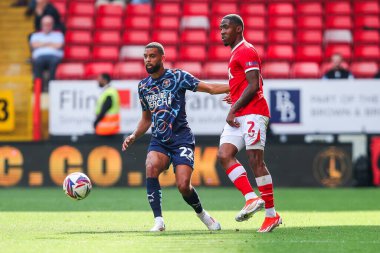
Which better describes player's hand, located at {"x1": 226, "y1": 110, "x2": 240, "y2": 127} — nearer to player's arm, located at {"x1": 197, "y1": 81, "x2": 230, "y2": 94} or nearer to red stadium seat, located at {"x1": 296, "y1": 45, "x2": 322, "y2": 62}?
player's arm, located at {"x1": 197, "y1": 81, "x2": 230, "y2": 94}

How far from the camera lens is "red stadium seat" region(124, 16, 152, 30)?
76.1 ft

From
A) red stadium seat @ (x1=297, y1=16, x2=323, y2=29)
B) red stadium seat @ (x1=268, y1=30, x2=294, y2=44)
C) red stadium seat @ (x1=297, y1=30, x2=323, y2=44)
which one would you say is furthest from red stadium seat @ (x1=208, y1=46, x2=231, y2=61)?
red stadium seat @ (x1=297, y1=16, x2=323, y2=29)

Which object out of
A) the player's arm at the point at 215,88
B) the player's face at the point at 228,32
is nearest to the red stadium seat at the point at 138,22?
the player's arm at the point at 215,88

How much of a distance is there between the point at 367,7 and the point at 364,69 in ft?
8.52

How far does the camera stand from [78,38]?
2273cm

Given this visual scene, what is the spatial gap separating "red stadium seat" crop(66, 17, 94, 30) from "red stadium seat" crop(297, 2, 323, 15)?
15.4 feet

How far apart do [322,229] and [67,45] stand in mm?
13408

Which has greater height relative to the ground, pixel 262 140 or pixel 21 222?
pixel 262 140

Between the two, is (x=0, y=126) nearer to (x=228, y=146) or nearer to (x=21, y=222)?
(x=21, y=222)

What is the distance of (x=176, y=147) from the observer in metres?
10.1

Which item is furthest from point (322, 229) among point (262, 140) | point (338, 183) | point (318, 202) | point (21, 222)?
point (338, 183)

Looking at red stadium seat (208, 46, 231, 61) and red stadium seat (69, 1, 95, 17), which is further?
red stadium seat (69, 1, 95, 17)

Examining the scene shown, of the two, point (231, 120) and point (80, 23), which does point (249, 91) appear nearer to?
point (231, 120)

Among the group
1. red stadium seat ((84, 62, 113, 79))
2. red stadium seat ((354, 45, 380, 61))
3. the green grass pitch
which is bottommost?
the green grass pitch
